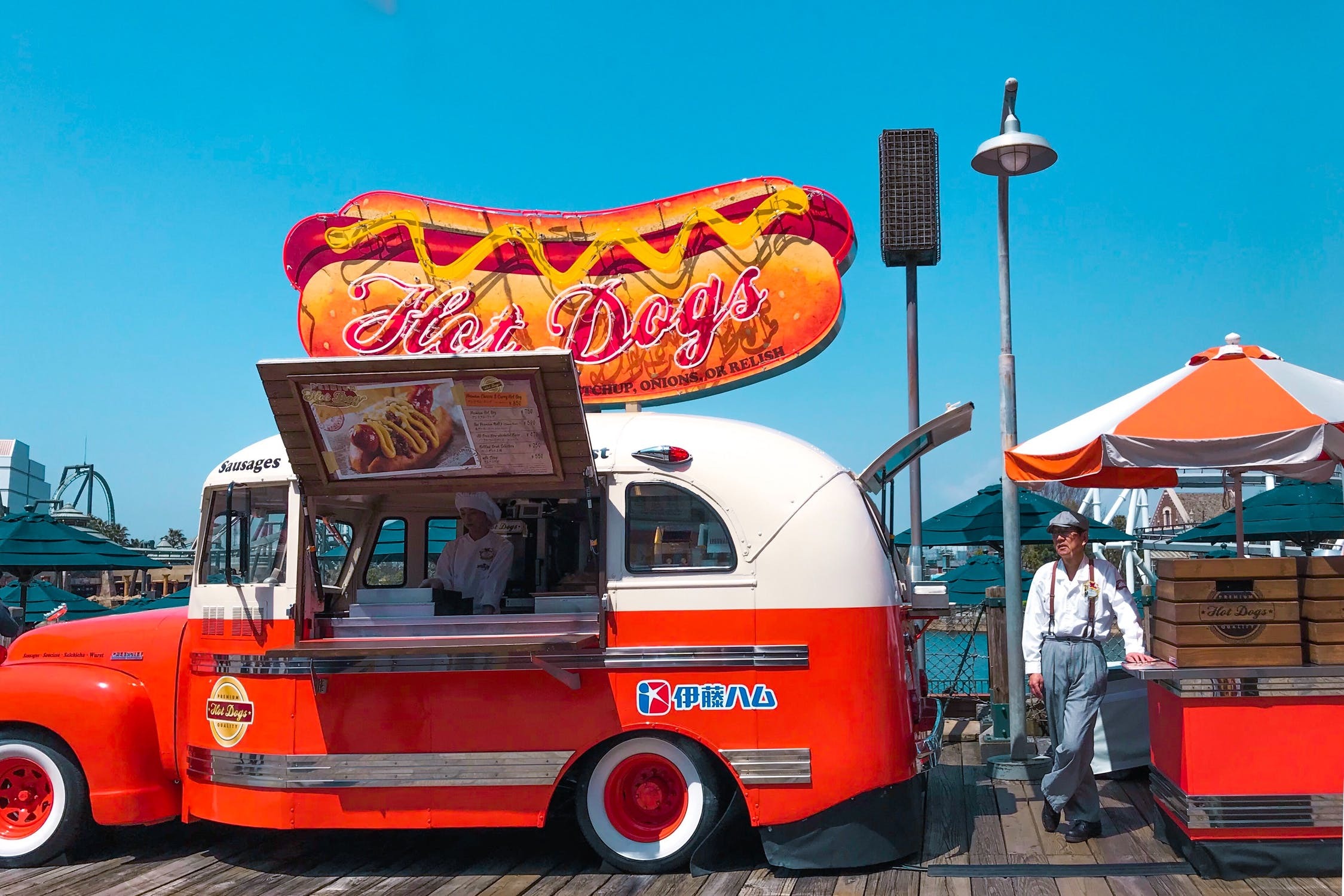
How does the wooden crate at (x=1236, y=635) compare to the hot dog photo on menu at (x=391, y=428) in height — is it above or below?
below

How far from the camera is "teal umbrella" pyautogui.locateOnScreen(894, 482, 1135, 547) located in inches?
484

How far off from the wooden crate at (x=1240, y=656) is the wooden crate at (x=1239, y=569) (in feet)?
1.20

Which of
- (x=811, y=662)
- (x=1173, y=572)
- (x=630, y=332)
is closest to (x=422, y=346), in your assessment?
(x=630, y=332)

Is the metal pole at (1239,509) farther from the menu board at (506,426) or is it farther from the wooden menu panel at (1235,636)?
the menu board at (506,426)

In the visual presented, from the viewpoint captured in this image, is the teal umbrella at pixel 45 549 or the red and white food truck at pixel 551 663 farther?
the teal umbrella at pixel 45 549

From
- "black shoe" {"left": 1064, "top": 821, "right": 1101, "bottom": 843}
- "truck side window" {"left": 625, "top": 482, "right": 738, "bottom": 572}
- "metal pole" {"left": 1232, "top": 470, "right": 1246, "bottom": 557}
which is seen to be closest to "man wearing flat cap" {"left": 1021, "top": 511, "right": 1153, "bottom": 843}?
"black shoe" {"left": 1064, "top": 821, "right": 1101, "bottom": 843}

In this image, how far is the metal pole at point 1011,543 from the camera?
27.1 ft

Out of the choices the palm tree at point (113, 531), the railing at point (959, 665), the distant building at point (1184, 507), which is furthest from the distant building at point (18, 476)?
the railing at point (959, 665)

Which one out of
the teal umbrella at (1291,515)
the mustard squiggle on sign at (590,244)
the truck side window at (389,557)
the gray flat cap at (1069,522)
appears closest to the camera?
the gray flat cap at (1069,522)

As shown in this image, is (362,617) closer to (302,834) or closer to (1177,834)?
(302,834)

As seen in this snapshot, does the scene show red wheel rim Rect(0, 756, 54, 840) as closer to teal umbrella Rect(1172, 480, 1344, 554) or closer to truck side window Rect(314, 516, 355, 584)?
truck side window Rect(314, 516, 355, 584)

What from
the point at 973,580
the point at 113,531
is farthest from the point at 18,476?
the point at 973,580

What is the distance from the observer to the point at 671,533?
20.2ft

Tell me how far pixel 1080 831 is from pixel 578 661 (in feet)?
10.0
